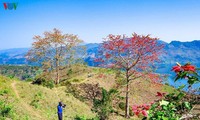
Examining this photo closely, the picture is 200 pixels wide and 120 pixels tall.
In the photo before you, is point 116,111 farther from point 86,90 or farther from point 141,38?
point 141,38

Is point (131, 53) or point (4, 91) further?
point (131, 53)

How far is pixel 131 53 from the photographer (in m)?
31.4

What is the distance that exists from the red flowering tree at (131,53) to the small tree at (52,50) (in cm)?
1949

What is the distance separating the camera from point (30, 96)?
1211 inches

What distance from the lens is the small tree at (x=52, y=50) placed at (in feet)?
163

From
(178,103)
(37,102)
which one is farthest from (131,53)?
(178,103)

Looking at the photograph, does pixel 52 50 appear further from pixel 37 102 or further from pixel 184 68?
pixel 184 68

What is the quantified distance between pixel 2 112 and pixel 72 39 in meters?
30.3

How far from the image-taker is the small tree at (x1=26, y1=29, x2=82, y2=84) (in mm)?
49625

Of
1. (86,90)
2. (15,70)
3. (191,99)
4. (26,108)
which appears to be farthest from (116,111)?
(15,70)

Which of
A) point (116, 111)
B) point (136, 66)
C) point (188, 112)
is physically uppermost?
point (188, 112)

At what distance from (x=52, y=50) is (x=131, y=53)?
22.2 meters

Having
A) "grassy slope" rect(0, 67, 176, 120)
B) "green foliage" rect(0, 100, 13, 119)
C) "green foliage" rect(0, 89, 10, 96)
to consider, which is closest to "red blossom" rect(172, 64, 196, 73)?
"green foliage" rect(0, 100, 13, 119)

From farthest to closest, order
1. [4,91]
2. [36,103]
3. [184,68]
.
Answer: [36,103]
[4,91]
[184,68]
